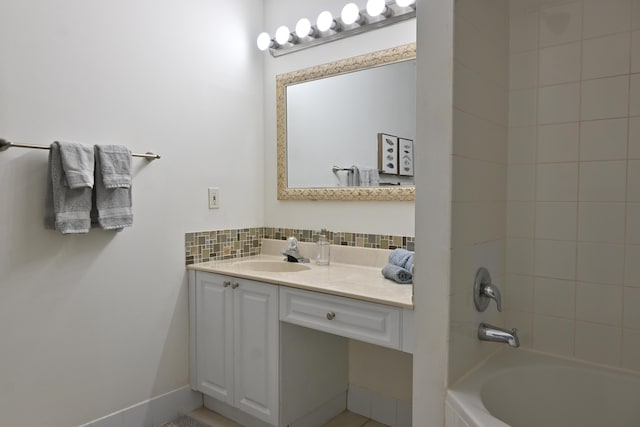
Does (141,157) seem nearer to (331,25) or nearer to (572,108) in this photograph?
(331,25)

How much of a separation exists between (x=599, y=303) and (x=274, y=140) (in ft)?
6.13

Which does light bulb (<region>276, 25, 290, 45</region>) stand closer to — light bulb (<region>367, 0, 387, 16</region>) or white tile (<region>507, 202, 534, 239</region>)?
light bulb (<region>367, 0, 387, 16</region>)

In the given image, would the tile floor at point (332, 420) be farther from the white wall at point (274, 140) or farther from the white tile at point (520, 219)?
the white tile at point (520, 219)

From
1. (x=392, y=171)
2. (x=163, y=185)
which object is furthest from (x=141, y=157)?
(x=392, y=171)

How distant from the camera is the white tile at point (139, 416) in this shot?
2.04m

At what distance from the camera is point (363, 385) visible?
7.47ft

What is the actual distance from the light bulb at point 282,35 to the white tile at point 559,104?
143 centimetres

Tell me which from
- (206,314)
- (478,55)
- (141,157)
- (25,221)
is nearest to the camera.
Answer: (478,55)

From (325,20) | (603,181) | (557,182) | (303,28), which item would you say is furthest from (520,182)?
(303,28)

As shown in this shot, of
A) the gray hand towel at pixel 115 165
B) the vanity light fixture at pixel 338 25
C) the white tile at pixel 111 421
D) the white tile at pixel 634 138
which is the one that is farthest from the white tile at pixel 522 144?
the white tile at pixel 111 421

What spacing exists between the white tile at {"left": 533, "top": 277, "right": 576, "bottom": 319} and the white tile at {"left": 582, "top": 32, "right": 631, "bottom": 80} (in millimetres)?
750

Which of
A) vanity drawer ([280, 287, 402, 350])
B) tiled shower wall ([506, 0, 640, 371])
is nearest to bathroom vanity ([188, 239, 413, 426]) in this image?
vanity drawer ([280, 287, 402, 350])

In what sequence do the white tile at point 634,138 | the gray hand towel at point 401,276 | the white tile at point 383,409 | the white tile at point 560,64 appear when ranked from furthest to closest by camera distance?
the white tile at point 383,409 < the gray hand towel at point 401,276 < the white tile at point 560,64 < the white tile at point 634,138

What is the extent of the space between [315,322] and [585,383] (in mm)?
998
